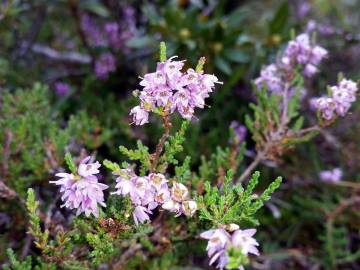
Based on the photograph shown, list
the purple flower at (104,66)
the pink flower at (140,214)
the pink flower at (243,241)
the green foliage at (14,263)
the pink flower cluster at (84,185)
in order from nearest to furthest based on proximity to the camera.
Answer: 1. the pink flower at (243,241)
2. the pink flower cluster at (84,185)
3. the pink flower at (140,214)
4. the green foliage at (14,263)
5. the purple flower at (104,66)

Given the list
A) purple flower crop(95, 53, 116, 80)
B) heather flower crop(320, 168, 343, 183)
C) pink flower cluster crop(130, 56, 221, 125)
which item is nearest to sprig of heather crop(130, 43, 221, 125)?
pink flower cluster crop(130, 56, 221, 125)

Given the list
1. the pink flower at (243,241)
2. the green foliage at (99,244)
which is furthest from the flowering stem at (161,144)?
the pink flower at (243,241)

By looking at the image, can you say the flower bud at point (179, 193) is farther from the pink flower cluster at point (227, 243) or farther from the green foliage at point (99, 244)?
the green foliage at point (99, 244)

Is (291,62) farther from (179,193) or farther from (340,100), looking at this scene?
(179,193)

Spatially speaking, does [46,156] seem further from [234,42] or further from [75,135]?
[234,42]

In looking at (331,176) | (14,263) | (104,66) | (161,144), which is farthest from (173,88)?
(104,66)

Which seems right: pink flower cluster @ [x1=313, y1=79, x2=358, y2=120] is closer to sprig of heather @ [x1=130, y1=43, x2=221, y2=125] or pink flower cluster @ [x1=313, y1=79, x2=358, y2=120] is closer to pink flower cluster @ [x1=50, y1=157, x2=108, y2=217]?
sprig of heather @ [x1=130, y1=43, x2=221, y2=125]
